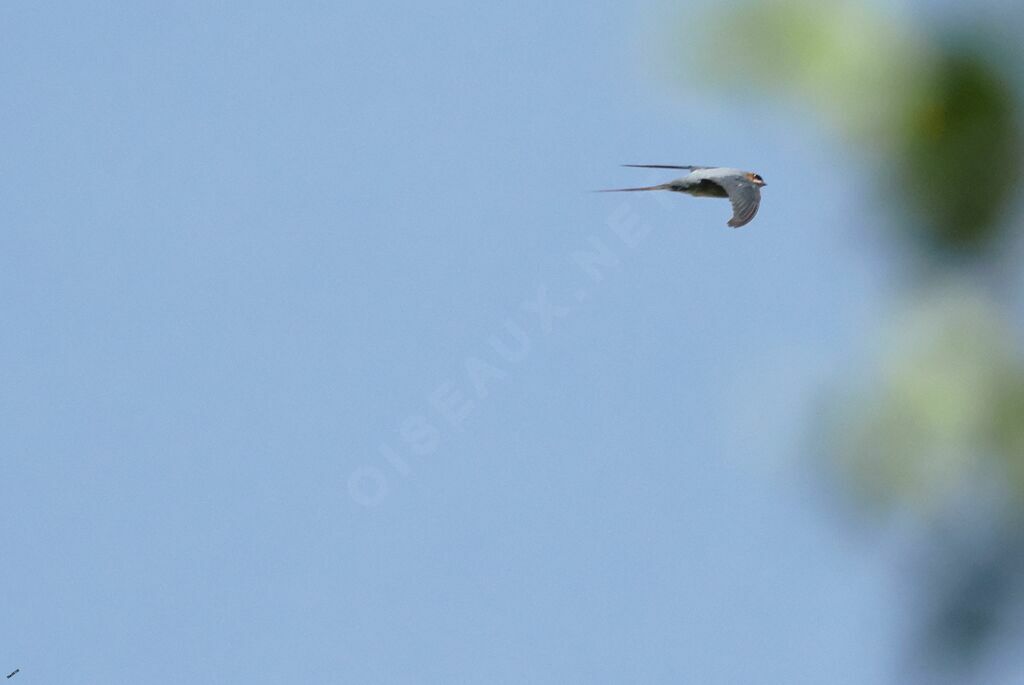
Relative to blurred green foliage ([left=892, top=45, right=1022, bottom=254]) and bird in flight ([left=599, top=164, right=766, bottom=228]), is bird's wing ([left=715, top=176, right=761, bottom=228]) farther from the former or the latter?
blurred green foliage ([left=892, top=45, right=1022, bottom=254])

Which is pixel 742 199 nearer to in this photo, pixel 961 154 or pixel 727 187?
pixel 727 187

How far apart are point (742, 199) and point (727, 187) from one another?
1.12 ft

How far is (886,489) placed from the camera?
269 cm

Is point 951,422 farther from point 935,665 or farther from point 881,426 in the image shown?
point 935,665

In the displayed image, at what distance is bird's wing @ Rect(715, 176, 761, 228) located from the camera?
807 centimetres

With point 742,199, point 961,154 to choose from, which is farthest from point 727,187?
point 961,154

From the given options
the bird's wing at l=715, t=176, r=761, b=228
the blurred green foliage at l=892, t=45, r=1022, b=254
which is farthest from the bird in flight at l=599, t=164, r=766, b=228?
the blurred green foliage at l=892, t=45, r=1022, b=254

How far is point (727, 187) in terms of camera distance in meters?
8.81

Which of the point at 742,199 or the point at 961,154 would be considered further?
the point at 742,199

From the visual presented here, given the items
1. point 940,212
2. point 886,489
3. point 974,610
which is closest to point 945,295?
point 940,212

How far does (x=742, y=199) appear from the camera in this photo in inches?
334

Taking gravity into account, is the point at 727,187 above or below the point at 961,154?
above

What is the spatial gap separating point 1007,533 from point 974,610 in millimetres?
238

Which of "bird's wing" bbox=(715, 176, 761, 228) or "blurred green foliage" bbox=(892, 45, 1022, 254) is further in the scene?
"bird's wing" bbox=(715, 176, 761, 228)
